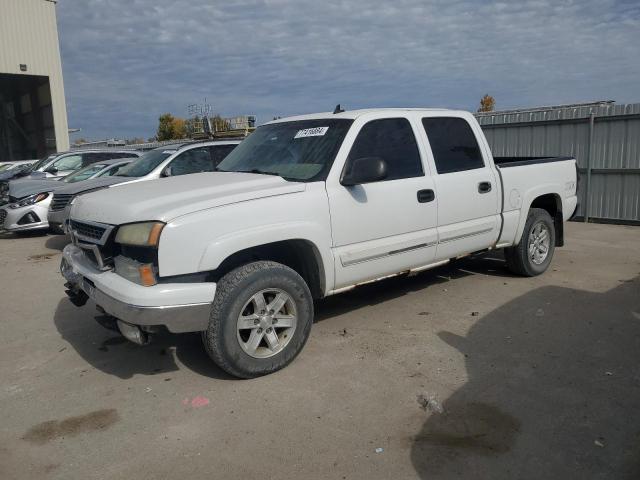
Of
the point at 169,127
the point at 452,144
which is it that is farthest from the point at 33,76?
the point at 169,127

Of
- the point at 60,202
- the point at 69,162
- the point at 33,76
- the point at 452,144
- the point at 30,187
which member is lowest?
the point at 60,202

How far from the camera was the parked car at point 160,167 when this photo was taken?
29.2 feet

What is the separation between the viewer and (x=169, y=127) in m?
66.1

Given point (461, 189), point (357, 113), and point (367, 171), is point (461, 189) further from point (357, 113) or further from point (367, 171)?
point (367, 171)

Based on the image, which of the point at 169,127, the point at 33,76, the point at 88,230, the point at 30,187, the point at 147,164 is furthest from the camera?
the point at 169,127

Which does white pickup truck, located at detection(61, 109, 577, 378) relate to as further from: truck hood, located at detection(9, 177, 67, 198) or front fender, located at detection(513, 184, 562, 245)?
truck hood, located at detection(9, 177, 67, 198)

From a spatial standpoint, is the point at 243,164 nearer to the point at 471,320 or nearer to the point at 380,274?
the point at 380,274

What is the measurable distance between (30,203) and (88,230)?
7.48 metres

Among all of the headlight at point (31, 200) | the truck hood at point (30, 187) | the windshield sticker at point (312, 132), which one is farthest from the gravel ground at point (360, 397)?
the truck hood at point (30, 187)

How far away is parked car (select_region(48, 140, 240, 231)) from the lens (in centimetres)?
891

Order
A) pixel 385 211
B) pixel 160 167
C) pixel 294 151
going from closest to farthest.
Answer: pixel 385 211
pixel 294 151
pixel 160 167

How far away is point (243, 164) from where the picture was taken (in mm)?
4980

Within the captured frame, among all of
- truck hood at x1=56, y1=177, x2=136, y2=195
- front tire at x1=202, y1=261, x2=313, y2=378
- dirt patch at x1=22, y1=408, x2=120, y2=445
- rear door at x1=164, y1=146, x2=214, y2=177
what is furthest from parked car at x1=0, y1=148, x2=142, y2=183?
dirt patch at x1=22, y1=408, x2=120, y2=445

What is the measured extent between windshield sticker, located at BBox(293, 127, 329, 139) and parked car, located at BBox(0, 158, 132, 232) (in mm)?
6500
